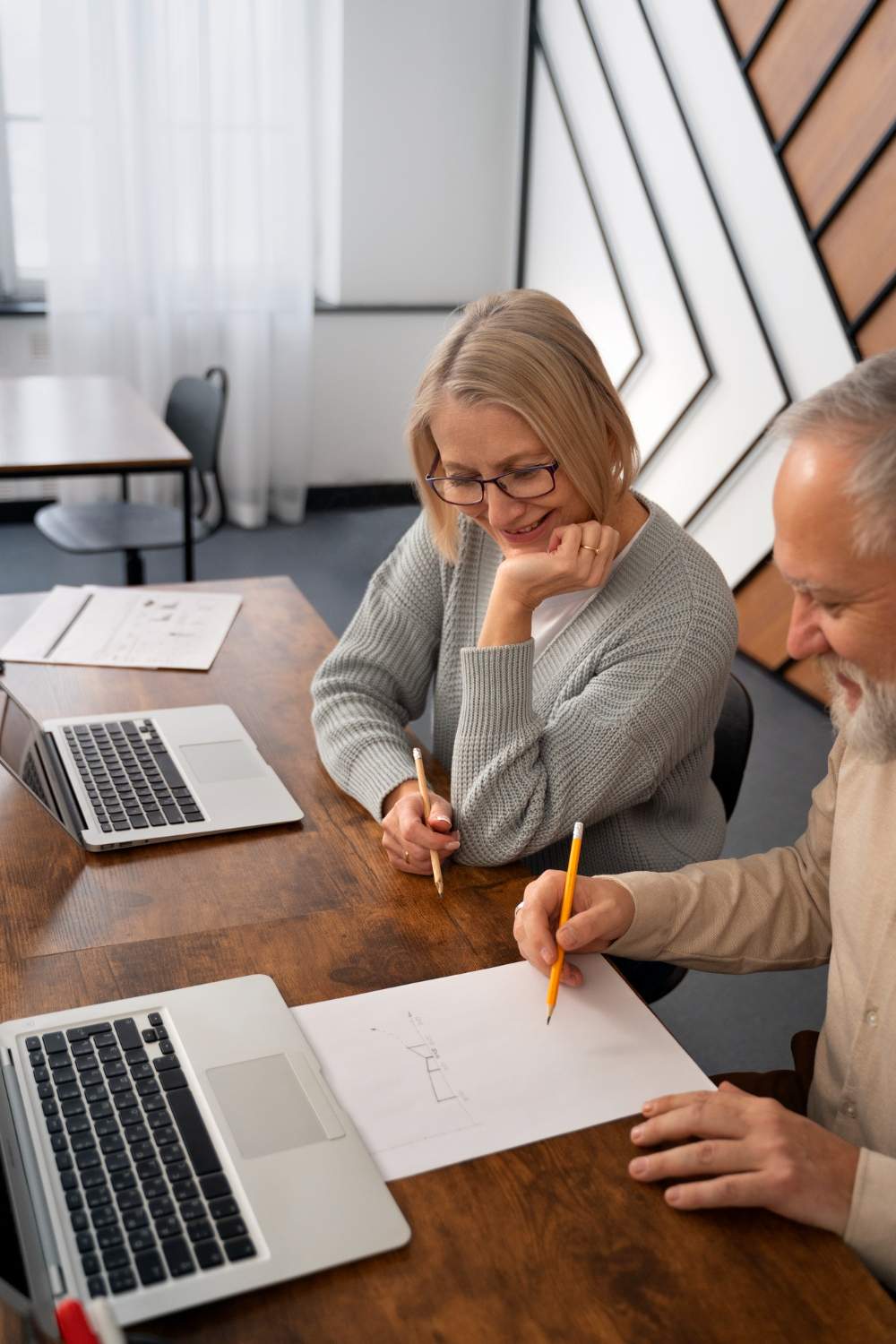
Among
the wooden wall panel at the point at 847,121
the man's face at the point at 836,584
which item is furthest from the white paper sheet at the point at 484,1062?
the wooden wall panel at the point at 847,121

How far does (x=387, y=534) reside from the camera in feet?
17.0

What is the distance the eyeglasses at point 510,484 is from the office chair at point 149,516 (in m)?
2.00

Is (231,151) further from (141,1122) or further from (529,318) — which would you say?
(141,1122)

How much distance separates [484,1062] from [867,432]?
1.97ft

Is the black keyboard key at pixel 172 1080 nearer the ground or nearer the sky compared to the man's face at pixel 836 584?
nearer the ground

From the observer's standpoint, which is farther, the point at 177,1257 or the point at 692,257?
the point at 692,257

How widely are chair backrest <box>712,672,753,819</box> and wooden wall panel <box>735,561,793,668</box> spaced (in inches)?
89.1

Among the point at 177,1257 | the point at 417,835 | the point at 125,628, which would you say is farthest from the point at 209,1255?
the point at 125,628

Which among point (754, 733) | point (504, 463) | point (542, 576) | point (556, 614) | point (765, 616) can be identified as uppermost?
point (504, 463)

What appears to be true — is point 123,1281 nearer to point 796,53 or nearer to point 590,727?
point 590,727

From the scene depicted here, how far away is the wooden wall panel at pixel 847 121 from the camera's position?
3.32 meters

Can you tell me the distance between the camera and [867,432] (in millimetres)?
946

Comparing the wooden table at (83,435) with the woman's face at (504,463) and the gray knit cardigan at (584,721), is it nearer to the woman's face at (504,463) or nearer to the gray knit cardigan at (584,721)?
the gray knit cardigan at (584,721)

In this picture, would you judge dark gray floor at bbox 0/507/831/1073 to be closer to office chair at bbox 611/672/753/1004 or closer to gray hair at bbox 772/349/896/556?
office chair at bbox 611/672/753/1004
